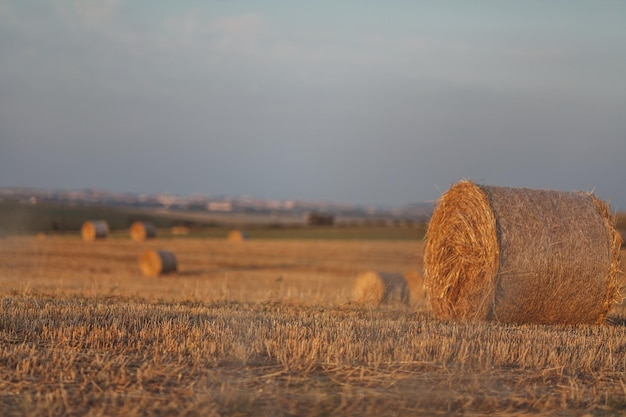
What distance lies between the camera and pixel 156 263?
79.8ft

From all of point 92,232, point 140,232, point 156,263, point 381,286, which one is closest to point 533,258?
point 381,286

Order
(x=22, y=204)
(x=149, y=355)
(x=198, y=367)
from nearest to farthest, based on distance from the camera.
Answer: (x=198, y=367)
(x=149, y=355)
(x=22, y=204)

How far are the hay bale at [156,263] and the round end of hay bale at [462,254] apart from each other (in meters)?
14.8

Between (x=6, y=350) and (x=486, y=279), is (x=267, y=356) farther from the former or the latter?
(x=486, y=279)

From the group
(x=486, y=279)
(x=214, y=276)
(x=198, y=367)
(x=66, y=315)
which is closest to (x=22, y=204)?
(x=214, y=276)

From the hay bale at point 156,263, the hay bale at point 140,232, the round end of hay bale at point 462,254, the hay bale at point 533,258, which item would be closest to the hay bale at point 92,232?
the hay bale at point 140,232

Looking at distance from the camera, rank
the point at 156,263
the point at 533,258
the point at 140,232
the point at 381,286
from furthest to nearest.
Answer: the point at 140,232
the point at 156,263
the point at 381,286
the point at 533,258

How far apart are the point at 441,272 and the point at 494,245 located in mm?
1439

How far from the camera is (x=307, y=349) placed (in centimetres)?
633

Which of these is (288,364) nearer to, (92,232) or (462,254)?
(462,254)

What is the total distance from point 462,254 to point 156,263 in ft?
52.2

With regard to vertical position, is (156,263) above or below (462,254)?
below

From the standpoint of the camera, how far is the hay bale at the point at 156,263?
2428cm

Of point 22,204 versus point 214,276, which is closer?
point 22,204
